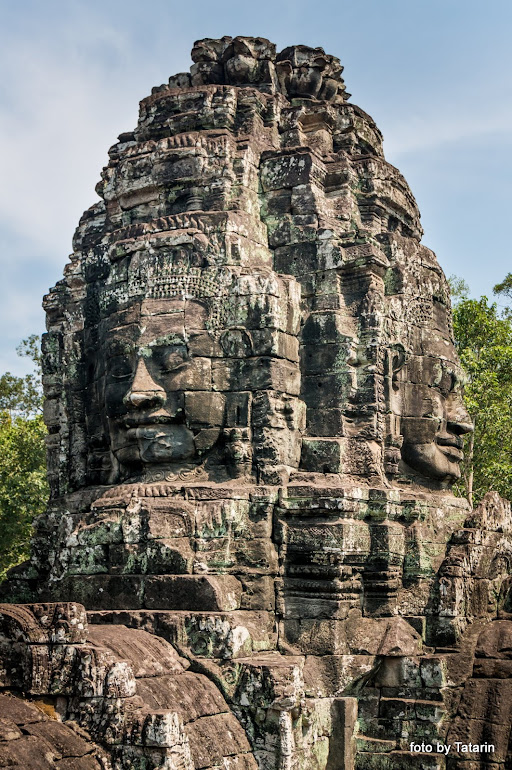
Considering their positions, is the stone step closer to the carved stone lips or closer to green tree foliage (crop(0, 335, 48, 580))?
the carved stone lips

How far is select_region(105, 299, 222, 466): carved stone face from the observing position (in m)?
10.7

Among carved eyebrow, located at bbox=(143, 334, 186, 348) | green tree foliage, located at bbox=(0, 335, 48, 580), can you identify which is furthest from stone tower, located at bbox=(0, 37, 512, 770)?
green tree foliage, located at bbox=(0, 335, 48, 580)

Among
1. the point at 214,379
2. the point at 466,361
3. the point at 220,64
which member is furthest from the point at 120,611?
the point at 466,361

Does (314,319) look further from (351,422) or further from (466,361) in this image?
(466,361)

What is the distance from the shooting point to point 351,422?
11.4 meters

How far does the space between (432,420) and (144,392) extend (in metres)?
3.55

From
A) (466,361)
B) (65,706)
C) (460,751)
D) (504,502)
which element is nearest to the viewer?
(65,706)

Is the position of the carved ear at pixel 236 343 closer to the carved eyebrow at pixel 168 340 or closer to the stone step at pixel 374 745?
the carved eyebrow at pixel 168 340

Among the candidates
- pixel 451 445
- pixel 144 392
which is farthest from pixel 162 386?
pixel 451 445

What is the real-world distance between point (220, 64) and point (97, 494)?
5864 mm

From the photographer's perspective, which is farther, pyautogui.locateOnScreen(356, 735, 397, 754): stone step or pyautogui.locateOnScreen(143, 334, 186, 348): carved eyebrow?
pyautogui.locateOnScreen(143, 334, 186, 348): carved eyebrow

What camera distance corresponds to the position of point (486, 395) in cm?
2186

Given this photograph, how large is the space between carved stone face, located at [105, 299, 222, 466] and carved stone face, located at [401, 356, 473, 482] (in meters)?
2.56

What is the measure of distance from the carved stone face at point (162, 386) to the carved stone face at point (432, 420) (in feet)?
8.41
